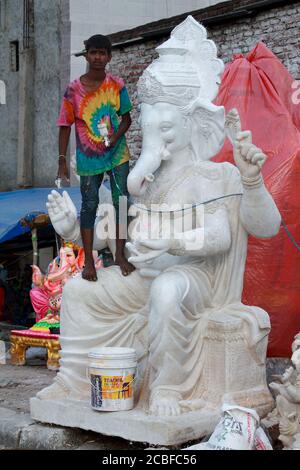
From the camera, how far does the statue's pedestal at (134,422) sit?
3.66m

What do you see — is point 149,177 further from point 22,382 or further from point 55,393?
point 22,382

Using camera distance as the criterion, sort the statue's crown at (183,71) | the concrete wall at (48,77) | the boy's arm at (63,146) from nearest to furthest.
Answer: the statue's crown at (183,71)
the boy's arm at (63,146)
the concrete wall at (48,77)

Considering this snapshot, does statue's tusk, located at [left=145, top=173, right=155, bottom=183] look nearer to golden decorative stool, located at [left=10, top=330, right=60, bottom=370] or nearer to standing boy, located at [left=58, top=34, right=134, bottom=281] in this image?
standing boy, located at [left=58, top=34, right=134, bottom=281]

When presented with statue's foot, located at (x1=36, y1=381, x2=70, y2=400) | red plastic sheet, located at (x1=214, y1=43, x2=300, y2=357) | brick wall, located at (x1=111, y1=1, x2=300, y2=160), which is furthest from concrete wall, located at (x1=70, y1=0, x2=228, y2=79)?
statue's foot, located at (x1=36, y1=381, x2=70, y2=400)

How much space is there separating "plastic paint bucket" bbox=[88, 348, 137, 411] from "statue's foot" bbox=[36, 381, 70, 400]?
14.7 inches

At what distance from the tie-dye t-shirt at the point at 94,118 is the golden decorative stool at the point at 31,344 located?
3.07m

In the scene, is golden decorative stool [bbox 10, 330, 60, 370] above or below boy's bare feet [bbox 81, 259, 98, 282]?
below

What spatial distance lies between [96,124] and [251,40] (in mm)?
4661

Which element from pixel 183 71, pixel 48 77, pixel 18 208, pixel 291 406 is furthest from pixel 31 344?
pixel 48 77

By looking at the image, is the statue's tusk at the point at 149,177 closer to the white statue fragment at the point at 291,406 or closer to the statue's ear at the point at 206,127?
the statue's ear at the point at 206,127

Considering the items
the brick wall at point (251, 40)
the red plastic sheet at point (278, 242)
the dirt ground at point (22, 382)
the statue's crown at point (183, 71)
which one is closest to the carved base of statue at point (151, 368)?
the dirt ground at point (22, 382)

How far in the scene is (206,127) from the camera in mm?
4246

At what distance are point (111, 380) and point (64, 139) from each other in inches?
54.8

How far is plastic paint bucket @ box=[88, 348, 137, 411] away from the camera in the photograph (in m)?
3.87
